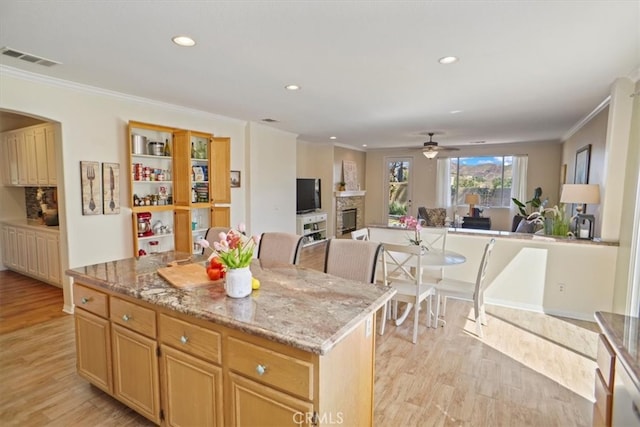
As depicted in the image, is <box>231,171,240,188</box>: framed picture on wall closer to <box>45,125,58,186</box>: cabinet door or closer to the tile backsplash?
<box>45,125,58,186</box>: cabinet door

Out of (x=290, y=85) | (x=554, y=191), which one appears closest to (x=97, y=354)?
(x=290, y=85)

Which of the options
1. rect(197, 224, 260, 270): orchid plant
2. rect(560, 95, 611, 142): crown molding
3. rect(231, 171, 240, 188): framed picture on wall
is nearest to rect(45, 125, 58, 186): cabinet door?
rect(231, 171, 240, 188): framed picture on wall

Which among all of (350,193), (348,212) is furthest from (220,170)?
(348,212)

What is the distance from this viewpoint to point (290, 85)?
3.66 m

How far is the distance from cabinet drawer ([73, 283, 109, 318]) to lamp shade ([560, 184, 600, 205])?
15.3 ft

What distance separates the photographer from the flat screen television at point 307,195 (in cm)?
806

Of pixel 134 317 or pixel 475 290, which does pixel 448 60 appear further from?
pixel 134 317

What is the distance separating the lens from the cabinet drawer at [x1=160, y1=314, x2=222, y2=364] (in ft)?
5.40

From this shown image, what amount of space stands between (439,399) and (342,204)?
7.21 meters

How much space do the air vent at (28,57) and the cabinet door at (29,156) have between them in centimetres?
251

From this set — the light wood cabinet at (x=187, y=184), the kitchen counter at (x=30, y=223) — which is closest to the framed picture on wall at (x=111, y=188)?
the light wood cabinet at (x=187, y=184)

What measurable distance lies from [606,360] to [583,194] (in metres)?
3.07

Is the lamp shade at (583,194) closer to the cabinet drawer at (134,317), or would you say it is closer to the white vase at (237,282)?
the white vase at (237,282)

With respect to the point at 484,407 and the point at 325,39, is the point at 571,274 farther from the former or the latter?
the point at 325,39
